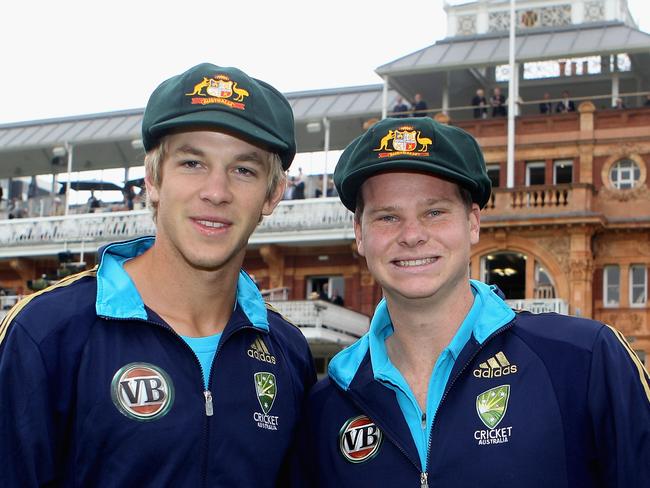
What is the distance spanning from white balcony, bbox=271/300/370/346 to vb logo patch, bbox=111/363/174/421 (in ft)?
80.9

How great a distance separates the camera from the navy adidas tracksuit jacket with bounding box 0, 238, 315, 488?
12.9 feet

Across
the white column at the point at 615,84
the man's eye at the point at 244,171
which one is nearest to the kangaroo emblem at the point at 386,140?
the man's eye at the point at 244,171

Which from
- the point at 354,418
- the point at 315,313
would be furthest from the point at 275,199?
the point at 315,313

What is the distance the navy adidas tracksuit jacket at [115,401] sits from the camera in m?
3.94

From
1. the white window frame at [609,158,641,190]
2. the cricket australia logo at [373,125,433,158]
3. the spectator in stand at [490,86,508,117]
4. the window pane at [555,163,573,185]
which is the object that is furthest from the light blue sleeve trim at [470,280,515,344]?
the spectator in stand at [490,86,508,117]

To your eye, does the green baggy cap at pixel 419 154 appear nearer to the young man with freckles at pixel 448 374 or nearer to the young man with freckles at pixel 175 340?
the young man with freckles at pixel 448 374

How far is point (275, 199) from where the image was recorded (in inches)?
190

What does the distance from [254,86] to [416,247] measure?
0.99m

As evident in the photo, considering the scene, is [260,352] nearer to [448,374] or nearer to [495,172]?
[448,374]

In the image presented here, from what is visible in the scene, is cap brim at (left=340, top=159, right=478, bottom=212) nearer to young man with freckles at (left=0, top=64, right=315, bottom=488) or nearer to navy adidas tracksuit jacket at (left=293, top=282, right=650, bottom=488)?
young man with freckles at (left=0, top=64, right=315, bottom=488)

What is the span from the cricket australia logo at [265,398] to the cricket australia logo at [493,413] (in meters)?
0.87

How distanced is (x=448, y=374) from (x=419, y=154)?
3.13 feet

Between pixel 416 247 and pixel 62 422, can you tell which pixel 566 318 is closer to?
pixel 416 247

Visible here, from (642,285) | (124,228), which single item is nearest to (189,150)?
(642,285)
